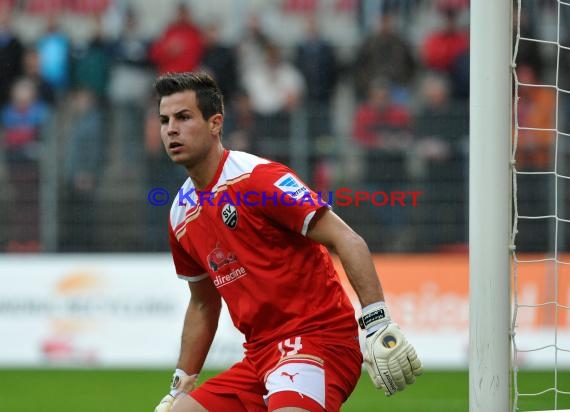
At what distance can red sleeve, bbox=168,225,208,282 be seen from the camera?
5.44 m

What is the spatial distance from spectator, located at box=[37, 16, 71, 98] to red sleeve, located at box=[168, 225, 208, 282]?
8386 mm

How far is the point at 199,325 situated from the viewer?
5543mm

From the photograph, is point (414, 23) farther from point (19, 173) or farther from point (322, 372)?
point (322, 372)

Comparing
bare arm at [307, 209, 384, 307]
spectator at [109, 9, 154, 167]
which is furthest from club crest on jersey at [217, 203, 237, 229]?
spectator at [109, 9, 154, 167]

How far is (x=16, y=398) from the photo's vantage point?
10.0 meters

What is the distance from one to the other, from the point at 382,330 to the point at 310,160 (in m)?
8.51

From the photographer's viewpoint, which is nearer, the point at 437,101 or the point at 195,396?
the point at 195,396

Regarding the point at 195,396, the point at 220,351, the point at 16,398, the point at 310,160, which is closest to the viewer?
the point at 195,396

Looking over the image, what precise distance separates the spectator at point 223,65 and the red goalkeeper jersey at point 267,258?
8285 millimetres

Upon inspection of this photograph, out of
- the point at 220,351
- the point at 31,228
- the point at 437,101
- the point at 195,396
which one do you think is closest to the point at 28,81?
the point at 31,228

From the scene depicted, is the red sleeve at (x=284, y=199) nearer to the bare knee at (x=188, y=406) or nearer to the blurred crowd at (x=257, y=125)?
the bare knee at (x=188, y=406)

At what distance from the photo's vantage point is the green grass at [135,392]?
9383 mm

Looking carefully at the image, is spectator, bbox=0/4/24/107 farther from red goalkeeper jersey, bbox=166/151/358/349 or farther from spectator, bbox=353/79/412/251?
red goalkeeper jersey, bbox=166/151/358/349

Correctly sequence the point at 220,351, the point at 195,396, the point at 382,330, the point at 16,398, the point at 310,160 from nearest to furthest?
the point at 382,330
the point at 195,396
the point at 16,398
the point at 220,351
the point at 310,160
